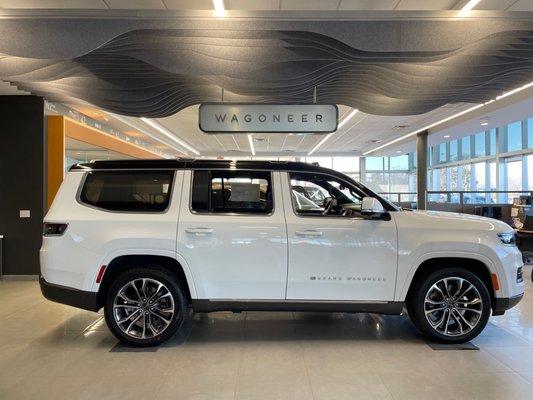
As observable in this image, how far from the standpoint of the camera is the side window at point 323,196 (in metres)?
4.75

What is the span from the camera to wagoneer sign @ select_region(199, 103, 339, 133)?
6.58 metres

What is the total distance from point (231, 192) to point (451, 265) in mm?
2376

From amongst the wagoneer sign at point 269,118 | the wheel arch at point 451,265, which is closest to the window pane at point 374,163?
the wagoneer sign at point 269,118

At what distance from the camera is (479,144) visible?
21766 mm

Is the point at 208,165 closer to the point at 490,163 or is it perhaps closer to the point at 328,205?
the point at 328,205

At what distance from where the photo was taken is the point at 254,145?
1978 centimetres

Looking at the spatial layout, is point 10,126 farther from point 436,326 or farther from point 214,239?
point 436,326

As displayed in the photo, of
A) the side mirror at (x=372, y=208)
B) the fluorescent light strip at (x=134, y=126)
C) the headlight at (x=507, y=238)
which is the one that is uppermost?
the fluorescent light strip at (x=134, y=126)

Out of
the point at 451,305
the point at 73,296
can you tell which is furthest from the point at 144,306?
the point at 451,305

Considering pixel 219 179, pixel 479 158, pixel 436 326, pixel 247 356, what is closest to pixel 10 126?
pixel 219 179

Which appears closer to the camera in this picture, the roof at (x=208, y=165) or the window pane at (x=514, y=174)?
the roof at (x=208, y=165)

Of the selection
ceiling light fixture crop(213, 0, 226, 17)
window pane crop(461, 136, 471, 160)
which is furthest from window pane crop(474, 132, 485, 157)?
ceiling light fixture crop(213, 0, 226, 17)

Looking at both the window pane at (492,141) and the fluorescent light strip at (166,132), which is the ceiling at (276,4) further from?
the window pane at (492,141)

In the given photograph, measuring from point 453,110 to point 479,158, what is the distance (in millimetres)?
12005
